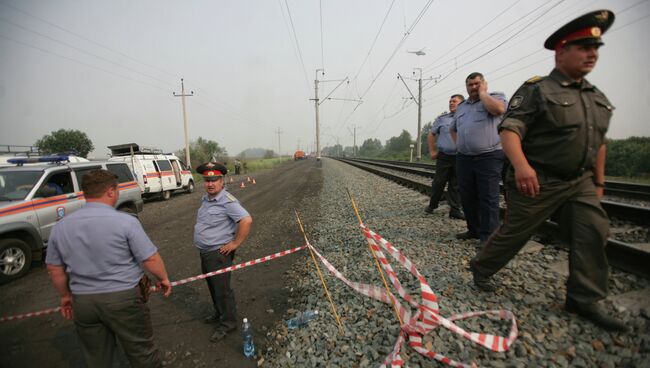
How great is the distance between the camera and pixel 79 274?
1955mm

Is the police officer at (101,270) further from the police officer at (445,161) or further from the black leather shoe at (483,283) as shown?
the police officer at (445,161)

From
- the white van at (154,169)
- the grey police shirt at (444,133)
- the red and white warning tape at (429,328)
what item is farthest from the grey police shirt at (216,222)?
the white van at (154,169)

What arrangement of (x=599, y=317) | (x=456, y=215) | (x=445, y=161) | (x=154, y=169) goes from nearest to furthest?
1. (x=599, y=317)
2. (x=456, y=215)
3. (x=445, y=161)
4. (x=154, y=169)

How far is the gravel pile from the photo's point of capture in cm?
203

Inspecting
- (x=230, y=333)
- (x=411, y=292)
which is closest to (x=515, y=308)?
(x=411, y=292)

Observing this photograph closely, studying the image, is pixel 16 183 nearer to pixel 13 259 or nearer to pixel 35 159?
pixel 35 159

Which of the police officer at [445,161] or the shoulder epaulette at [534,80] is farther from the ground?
the shoulder epaulette at [534,80]

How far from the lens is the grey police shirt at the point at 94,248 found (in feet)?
6.32

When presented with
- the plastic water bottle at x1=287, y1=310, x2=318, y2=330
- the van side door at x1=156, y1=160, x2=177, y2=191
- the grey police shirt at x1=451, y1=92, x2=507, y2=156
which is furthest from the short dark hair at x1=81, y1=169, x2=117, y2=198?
the van side door at x1=156, y1=160, x2=177, y2=191

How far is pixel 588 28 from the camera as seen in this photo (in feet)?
6.67

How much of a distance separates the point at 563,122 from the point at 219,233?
322cm

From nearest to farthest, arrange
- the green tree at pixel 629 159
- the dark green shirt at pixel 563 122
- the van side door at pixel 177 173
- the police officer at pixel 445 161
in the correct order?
the dark green shirt at pixel 563 122 → the police officer at pixel 445 161 → the van side door at pixel 177 173 → the green tree at pixel 629 159

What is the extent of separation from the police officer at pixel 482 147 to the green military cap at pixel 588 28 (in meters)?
1.44

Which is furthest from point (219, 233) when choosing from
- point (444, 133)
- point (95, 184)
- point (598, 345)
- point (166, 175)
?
point (166, 175)
